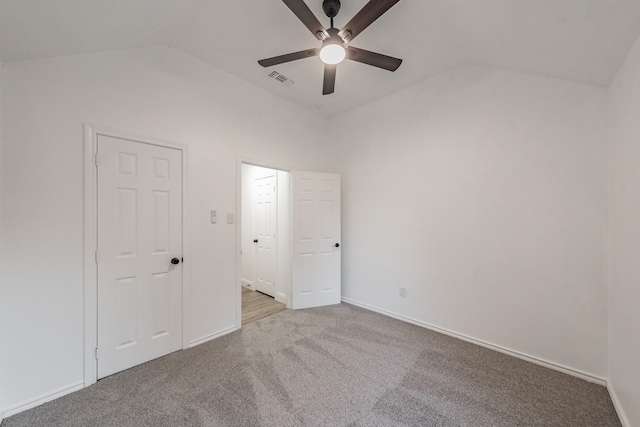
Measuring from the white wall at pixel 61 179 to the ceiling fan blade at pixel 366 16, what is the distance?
1.75 meters

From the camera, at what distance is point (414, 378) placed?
6.79ft

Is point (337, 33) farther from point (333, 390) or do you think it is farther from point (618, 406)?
point (618, 406)

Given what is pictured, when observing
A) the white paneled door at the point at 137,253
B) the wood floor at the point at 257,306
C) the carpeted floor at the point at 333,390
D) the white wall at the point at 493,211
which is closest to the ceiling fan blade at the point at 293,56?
the white paneled door at the point at 137,253

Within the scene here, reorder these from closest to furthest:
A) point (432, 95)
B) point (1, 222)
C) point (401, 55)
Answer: point (1, 222) → point (401, 55) → point (432, 95)

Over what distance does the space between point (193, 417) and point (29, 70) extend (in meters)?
2.72

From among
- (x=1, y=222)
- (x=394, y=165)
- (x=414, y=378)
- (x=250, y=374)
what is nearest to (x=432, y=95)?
(x=394, y=165)

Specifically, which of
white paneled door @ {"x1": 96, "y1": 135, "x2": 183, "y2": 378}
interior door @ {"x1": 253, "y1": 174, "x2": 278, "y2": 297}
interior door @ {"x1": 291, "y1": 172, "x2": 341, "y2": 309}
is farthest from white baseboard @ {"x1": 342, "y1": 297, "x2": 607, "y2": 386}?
white paneled door @ {"x1": 96, "y1": 135, "x2": 183, "y2": 378}

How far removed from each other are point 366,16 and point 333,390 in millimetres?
2726

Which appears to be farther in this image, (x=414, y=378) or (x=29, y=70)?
(x=414, y=378)

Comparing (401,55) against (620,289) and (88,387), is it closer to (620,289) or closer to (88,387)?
(620,289)

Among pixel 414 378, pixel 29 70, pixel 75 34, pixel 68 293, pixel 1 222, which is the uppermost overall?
pixel 75 34

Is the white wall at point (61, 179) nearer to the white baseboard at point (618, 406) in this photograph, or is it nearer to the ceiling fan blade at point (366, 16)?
the ceiling fan blade at point (366, 16)

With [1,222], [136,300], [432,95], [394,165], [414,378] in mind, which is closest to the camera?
[1,222]

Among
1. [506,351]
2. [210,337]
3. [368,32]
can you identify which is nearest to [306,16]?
[368,32]
